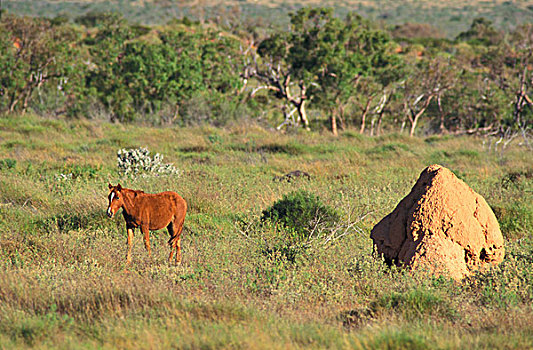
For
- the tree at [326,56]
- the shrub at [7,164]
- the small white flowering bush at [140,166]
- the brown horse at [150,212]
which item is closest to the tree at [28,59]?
the tree at [326,56]

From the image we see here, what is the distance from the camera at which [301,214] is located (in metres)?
7.48

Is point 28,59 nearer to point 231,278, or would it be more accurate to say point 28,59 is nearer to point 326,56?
point 326,56

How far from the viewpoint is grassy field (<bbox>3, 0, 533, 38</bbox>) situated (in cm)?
6331

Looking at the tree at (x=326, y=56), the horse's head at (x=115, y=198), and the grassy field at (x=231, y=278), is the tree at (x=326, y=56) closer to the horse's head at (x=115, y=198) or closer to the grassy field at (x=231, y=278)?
the grassy field at (x=231, y=278)

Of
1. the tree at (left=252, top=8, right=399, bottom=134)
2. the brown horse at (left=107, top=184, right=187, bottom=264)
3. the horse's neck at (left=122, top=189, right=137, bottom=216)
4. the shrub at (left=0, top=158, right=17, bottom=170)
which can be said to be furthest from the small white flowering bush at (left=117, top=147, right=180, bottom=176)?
the tree at (left=252, top=8, right=399, bottom=134)

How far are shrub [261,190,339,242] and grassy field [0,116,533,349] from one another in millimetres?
245

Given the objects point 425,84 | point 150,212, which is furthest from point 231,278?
point 425,84

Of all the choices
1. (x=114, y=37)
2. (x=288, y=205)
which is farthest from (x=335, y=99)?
(x=288, y=205)

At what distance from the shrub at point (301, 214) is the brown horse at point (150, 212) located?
2113 mm

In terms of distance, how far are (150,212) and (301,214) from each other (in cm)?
274

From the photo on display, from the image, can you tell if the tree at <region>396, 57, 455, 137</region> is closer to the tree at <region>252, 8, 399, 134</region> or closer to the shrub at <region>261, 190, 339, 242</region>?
the tree at <region>252, 8, 399, 134</region>

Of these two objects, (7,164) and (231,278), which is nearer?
(231,278)

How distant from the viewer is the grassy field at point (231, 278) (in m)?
3.73

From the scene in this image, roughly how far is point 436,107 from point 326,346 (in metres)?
22.0
